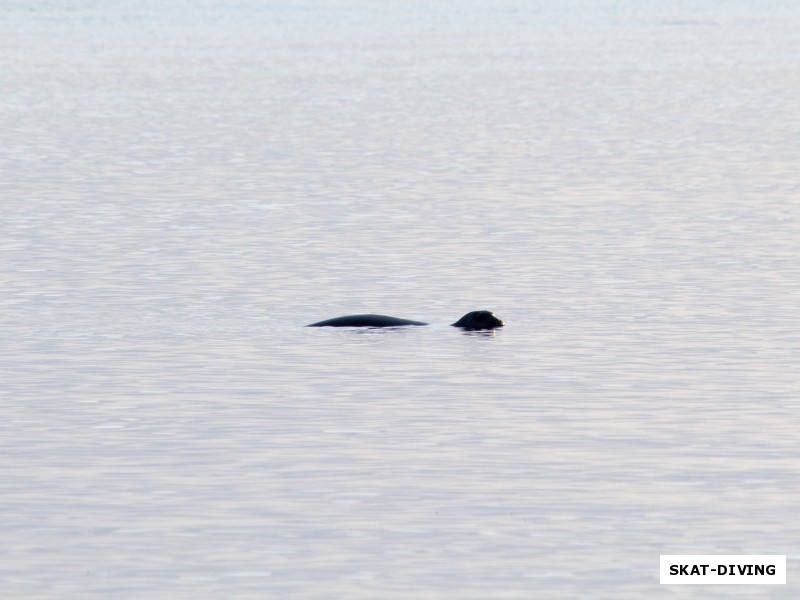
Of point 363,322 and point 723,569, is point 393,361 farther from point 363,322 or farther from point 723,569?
point 723,569

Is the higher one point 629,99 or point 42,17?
point 42,17

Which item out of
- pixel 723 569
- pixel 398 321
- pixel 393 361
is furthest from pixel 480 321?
pixel 723 569

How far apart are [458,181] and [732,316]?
23.9 m

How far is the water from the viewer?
1961cm

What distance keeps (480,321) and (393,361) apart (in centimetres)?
260

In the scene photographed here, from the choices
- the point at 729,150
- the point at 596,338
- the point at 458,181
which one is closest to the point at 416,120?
the point at 729,150

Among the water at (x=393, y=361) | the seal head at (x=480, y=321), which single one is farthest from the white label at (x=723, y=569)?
the seal head at (x=480, y=321)

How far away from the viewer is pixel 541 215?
47.7 metres

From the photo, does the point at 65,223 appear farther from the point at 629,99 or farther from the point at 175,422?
the point at 629,99

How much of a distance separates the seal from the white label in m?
12.1

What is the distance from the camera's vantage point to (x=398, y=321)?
1256 inches

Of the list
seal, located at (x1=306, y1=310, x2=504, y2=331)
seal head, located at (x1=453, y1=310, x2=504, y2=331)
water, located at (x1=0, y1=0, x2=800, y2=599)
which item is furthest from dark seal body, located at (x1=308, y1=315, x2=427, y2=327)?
seal head, located at (x1=453, y1=310, x2=504, y2=331)

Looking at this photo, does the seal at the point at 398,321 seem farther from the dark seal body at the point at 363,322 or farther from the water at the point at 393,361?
the water at the point at 393,361

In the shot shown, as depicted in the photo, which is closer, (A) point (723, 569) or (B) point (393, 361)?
(A) point (723, 569)
